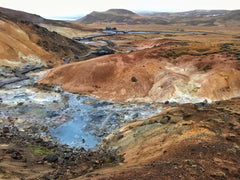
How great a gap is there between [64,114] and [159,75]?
13.6 meters

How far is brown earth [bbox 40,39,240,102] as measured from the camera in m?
25.0

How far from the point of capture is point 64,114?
861 inches

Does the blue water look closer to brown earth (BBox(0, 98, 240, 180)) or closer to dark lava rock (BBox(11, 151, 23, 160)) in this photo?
brown earth (BBox(0, 98, 240, 180))

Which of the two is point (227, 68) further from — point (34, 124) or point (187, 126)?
point (34, 124)

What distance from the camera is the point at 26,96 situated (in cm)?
2561

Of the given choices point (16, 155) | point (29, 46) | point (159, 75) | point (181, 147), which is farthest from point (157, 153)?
point (29, 46)

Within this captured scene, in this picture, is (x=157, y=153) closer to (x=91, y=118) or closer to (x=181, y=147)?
(x=181, y=147)

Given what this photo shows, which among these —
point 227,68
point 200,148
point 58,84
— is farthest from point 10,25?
point 200,148

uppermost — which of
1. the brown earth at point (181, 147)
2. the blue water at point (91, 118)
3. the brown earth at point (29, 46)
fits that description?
the brown earth at point (29, 46)

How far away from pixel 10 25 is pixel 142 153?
4551 cm

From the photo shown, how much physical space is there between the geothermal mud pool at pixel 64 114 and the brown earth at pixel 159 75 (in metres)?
2.44

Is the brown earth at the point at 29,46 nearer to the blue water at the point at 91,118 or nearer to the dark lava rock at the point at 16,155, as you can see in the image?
the blue water at the point at 91,118

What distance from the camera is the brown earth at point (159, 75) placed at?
82.2 ft

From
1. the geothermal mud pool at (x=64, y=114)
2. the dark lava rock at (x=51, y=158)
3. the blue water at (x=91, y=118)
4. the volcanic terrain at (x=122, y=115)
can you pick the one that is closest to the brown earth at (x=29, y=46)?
the volcanic terrain at (x=122, y=115)
